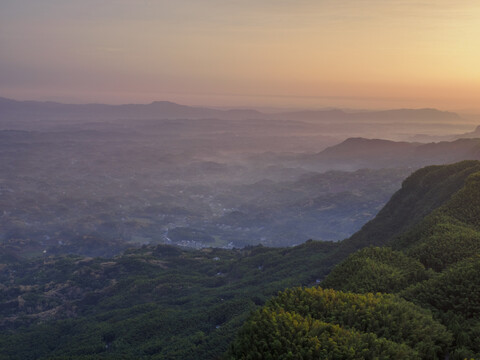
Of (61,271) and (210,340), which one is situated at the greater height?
(210,340)

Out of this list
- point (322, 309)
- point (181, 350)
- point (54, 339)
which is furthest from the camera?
point (54, 339)

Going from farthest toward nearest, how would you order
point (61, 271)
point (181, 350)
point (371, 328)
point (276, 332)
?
point (61, 271), point (181, 350), point (371, 328), point (276, 332)

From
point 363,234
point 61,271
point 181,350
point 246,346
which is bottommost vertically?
point 61,271

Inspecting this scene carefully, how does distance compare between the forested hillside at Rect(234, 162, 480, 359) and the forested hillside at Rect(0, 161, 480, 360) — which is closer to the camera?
the forested hillside at Rect(234, 162, 480, 359)

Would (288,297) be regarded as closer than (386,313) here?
No

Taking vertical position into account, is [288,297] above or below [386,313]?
below

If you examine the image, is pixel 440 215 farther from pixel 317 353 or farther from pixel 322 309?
pixel 317 353

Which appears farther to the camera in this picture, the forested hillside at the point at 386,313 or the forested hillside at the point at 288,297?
the forested hillside at the point at 288,297

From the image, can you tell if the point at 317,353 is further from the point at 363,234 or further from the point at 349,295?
the point at 363,234

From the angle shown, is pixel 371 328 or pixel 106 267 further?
pixel 106 267

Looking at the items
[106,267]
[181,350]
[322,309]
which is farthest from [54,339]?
[322,309]
